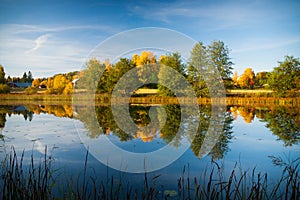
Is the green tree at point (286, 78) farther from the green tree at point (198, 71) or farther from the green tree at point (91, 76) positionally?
the green tree at point (91, 76)

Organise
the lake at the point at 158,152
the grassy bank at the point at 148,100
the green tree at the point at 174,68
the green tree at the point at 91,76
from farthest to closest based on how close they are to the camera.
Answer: the green tree at the point at 91,76 < the grassy bank at the point at 148,100 < the green tree at the point at 174,68 < the lake at the point at 158,152

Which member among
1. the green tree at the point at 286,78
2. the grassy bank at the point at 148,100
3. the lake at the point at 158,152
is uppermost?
the green tree at the point at 286,78

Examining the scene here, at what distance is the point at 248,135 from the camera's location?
9281mm

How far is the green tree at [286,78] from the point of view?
2684 cm

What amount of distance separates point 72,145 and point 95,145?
2.22 ft

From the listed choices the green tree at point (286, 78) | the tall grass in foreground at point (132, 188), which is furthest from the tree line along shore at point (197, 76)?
the tall grass in foreground at point (132, 188)

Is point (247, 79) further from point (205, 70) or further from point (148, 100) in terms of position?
point (148, 100)

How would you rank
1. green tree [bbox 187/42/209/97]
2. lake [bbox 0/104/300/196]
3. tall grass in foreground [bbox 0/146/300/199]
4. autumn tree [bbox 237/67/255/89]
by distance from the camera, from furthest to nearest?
1. autumn tree [bbox 237/67/255/89]
2. green tree [bbox 187/42/209/97]
3. lake [bbox 0/104/300/196]
4. tall grass in foreground [bbox 0/146/300/199]

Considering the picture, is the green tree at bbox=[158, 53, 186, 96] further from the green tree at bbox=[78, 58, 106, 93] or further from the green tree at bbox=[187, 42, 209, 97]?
the green tree at bbox=[78, 58, 106, 93]

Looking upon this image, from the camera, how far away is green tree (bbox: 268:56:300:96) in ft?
88.1

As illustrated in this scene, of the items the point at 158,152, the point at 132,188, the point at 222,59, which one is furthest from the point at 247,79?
the point at 132,188

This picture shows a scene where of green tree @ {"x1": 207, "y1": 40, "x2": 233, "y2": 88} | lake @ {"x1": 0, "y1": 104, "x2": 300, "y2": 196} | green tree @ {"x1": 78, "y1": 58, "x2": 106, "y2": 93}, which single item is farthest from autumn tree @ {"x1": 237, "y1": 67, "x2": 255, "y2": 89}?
lake @ {"x1": 0, "y1": 104, "x2": 300, "y2": 196}

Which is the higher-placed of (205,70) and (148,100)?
(205,70)

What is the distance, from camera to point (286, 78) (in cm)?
2700
